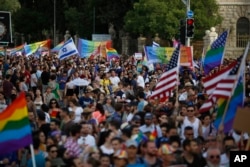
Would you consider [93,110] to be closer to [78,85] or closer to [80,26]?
[78,85]

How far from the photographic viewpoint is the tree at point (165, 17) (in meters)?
56.1

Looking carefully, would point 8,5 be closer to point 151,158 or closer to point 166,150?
point 166,150

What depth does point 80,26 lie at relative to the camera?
72.7 meters

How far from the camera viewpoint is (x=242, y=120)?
11617mm

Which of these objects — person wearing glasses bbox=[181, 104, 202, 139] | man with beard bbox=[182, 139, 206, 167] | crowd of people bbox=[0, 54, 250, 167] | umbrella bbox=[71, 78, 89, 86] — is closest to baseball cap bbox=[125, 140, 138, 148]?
crowd of people bbox=[0, 54, 250, 167]

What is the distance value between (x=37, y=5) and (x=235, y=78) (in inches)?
2848

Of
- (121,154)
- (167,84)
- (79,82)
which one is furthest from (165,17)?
(121,154)

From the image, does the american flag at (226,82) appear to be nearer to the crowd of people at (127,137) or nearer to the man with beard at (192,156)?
the crowd of people at (127,137)

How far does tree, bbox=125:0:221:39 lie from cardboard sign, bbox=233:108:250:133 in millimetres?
43884

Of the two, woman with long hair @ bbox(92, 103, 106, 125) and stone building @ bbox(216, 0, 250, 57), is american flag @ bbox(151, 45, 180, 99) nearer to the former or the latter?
woman with long hair @ bbox(92, 103, 106, 125)

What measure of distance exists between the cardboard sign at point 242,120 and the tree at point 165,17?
43884 millimetres

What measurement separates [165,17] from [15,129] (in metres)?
44.5

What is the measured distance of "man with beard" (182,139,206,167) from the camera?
37.9 feet

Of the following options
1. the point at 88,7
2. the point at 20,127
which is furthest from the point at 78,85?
the point at 88,7
